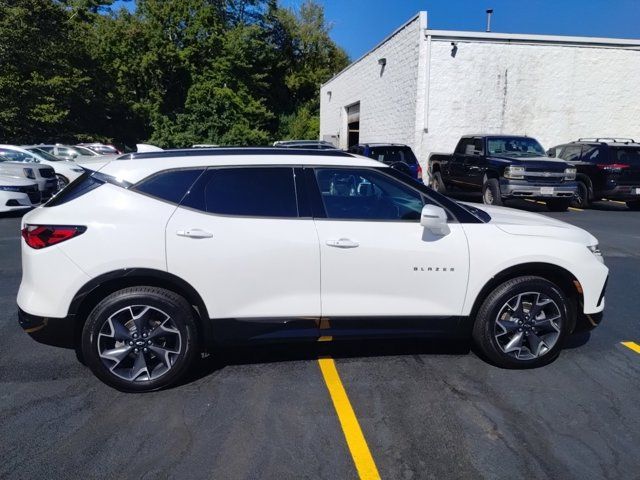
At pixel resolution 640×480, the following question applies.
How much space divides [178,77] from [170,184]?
40996 millimetres

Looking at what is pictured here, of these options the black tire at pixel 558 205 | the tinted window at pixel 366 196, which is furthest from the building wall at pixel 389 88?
the tinted window at pixel 366 196

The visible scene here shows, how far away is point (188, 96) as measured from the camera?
3903cm

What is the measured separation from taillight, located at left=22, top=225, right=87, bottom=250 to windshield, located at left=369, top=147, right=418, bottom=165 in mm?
10812

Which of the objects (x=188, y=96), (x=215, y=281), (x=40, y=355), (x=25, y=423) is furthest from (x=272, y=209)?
(x=188, y=96)

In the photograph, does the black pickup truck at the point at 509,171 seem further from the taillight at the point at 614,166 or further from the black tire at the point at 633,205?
the black tire at the point at 633,205

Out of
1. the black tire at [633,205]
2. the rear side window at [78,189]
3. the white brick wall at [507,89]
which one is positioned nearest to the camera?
the rear side window at [78,189]

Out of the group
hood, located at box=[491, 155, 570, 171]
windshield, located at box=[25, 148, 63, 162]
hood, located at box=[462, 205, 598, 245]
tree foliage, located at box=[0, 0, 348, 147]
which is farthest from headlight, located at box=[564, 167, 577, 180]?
tree foliage, located at box=[0, 0, 348, 147]

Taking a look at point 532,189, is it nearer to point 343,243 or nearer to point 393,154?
point 393,154

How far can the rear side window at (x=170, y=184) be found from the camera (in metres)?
3.88

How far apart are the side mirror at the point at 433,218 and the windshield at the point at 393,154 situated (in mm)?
10107

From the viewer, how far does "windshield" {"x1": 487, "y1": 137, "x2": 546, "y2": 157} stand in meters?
14.2

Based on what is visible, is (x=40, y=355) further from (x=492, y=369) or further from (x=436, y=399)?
(x=492, y=369)

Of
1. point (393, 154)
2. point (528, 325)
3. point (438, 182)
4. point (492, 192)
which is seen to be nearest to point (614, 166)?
point (492, 192)

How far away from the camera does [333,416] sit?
141 inches
